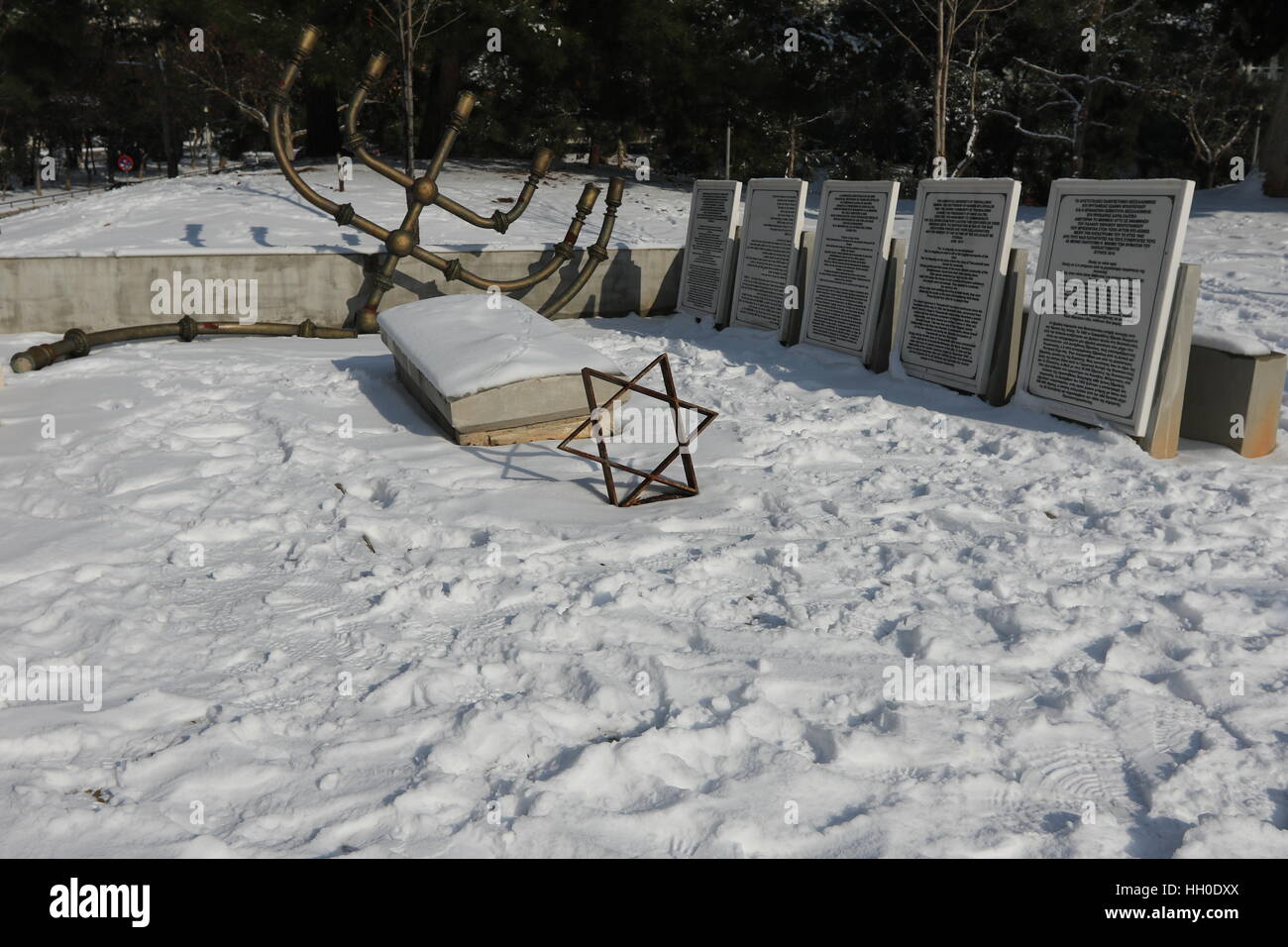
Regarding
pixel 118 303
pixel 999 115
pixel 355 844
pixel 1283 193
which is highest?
pixel 999 115

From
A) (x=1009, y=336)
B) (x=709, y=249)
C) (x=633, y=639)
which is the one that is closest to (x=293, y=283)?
(x=709, y=249)

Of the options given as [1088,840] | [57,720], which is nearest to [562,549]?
[57,720]

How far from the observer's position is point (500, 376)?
5.48m

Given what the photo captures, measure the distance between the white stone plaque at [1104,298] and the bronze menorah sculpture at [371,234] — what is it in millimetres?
3863

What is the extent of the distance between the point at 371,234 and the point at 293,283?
84cm

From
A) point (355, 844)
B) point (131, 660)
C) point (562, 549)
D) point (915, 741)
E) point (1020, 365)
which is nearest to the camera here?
point (355, 844)

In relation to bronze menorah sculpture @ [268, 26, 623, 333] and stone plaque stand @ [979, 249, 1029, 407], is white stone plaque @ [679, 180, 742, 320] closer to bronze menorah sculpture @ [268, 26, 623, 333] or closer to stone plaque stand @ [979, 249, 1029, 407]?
bronze menorah sculpture @ [268, 26, 623, 333]

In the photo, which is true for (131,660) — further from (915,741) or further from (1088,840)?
(1088,840)

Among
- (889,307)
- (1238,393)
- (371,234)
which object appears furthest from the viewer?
(371,234)

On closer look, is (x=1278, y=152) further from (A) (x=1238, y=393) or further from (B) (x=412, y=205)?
(B) (x=412, y=205)

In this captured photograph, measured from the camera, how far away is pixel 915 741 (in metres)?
2.84

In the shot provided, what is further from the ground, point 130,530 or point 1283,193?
point 1283,193

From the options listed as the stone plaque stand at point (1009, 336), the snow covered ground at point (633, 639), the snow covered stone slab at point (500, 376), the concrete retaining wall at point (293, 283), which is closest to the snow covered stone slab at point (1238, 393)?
the snow covered ground at point (633, 639)

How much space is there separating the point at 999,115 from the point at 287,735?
23143mm
